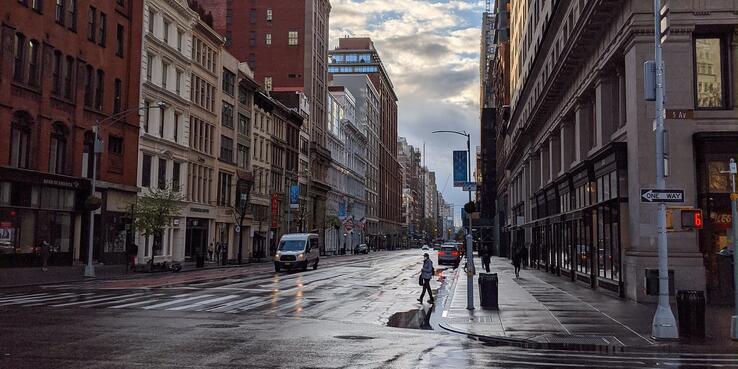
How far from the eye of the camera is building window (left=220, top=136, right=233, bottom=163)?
2648 inches

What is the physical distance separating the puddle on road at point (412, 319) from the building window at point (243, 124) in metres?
53.8

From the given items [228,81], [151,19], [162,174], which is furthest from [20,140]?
[228,81]

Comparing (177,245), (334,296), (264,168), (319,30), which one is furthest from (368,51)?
(334,296)

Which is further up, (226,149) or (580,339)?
(226,149)

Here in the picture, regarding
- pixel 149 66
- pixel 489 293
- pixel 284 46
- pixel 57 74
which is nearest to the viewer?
pixel 489 293

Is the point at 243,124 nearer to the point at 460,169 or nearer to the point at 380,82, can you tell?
the point at 460,169

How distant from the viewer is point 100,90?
45.8 m

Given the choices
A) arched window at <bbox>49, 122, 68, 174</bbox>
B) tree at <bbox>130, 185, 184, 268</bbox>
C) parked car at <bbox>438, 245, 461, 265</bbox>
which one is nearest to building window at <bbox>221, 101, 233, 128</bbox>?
tree at <bbox>130, 185, 184, 268</bbox>

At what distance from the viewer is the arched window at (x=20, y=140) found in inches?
1468

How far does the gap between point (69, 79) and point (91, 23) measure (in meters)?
4.98

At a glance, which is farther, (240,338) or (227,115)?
(227,115)

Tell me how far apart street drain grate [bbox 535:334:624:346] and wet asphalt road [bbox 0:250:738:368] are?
1144mm

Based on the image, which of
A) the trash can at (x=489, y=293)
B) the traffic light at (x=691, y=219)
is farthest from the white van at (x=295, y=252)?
the traffic light at (x=691, y=219)

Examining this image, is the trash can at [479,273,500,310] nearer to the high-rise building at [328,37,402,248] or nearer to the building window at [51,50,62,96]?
the building window at [51,50,62,96]
